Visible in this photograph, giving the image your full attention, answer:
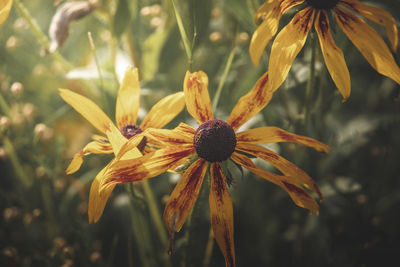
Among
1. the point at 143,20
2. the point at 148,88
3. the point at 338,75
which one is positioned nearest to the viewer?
the point at 338,75

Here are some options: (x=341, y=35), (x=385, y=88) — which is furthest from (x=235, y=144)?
(x=385, y=88)

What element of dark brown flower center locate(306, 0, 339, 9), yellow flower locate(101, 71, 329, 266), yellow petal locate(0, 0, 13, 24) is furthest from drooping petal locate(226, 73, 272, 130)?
yellow petal locate(0, 0, 13, 24)

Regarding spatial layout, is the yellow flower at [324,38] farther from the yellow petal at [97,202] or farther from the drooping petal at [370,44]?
the yellow petal at [97,202]

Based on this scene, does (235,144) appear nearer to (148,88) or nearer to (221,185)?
(221,185)

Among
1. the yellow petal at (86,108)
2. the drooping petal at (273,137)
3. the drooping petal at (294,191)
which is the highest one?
the yellow petal at (86,108)

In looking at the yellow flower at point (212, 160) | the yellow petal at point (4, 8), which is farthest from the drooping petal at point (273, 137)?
the yellow petal at point (4, 8)
